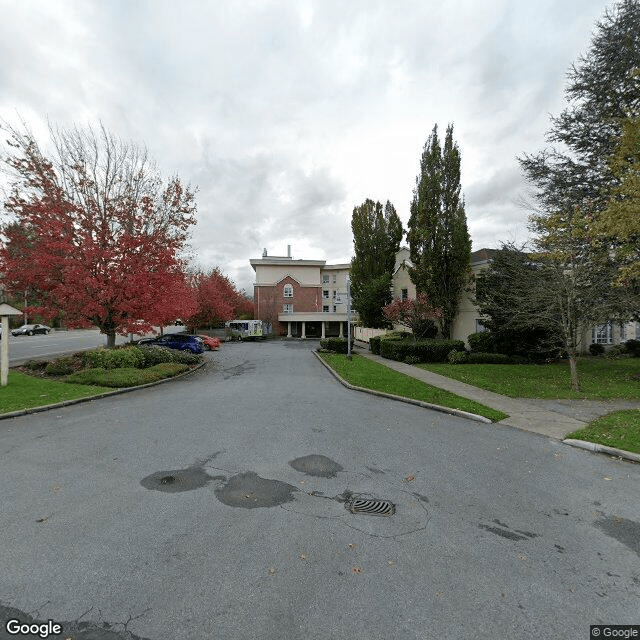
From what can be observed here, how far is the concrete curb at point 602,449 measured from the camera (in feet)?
21.2

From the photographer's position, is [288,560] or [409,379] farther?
[409,379]

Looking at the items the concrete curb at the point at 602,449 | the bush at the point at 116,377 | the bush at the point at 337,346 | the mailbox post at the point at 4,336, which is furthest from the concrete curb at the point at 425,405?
the bush at the point at 337,346

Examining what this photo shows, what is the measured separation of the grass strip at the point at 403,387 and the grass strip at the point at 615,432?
187 centimetres

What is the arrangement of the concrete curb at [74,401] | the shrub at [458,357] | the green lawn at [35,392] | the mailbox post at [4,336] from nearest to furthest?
the concrete curb at [74,401]
the green lawn at [35,392]
the mailbox post at [4,336]
the shrub at [458,357]

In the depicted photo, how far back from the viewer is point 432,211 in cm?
2358

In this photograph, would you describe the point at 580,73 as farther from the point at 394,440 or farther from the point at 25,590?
the point at 25,590

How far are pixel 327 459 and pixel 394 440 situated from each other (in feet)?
5.91

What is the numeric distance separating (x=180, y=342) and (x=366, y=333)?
17579 millimetres

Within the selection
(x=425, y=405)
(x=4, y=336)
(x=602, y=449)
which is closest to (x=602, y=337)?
(x=425, y=405)

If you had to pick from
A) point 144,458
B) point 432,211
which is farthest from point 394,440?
point 432,211

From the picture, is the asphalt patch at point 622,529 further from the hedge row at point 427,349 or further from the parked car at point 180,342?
the parked car at point 180,342

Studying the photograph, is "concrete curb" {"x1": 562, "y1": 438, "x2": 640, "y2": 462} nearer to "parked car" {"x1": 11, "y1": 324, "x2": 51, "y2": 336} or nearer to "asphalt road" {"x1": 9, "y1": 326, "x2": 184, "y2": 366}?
"asphalt road" {"x1": 9, "y1": 326, "x2": 184, "y2": 366}

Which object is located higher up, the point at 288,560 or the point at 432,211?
the point at 432,211

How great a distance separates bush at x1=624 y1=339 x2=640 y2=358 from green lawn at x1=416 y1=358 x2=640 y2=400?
5.81 ft
